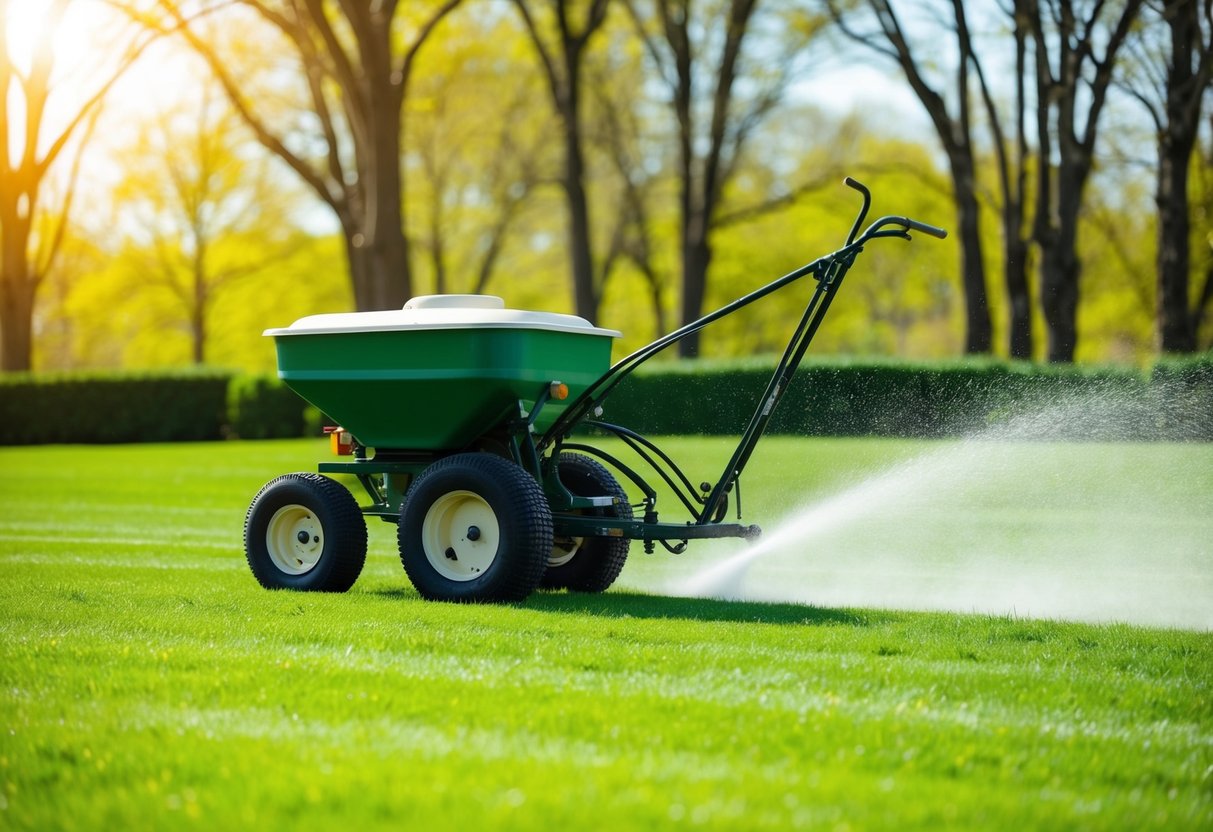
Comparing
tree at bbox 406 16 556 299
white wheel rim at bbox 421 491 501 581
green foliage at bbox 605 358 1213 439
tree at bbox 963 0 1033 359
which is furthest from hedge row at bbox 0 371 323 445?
white wheel rim at bbox 421 491 501 581

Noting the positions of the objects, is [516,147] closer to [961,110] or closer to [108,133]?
[108,133]

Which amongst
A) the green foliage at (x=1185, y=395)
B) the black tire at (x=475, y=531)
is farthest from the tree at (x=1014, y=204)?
the black tire at (x=475, y=531)

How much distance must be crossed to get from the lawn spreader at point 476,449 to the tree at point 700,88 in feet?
62.7

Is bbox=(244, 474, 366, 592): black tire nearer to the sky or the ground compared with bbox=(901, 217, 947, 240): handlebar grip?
nearer to the ground

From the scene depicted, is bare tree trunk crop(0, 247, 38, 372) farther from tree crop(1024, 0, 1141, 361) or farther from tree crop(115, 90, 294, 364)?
tree crop(1024, 0, 1141, 361)

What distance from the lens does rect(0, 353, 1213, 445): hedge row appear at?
10188 mm

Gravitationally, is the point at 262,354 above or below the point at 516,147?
below

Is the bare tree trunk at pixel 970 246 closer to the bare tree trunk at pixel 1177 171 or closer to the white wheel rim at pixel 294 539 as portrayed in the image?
the bare tree trunk at pixel 1177 171

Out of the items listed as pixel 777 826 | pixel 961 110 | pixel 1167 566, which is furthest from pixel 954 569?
pixel 961 110

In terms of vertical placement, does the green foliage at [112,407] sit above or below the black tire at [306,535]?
above

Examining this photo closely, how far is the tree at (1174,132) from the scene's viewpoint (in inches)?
801

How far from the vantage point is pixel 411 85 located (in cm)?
3538

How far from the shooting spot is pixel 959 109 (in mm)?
22719

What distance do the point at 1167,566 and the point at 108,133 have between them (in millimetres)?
37723
